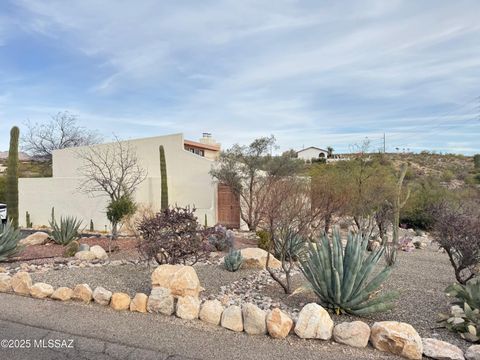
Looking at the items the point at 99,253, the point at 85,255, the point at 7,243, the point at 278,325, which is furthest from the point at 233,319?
the point at 7,243

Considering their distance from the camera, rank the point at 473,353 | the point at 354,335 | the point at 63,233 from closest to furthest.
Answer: the point at 473,353, the point at 354,335, the point at 63,233

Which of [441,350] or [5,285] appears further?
[5,285]

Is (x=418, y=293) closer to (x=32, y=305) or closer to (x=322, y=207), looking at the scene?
(x=322, y=207)

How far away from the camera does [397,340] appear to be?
3.62 m

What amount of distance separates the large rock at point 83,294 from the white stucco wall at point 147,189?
11.1 metres

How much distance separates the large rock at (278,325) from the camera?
3961 millimetres

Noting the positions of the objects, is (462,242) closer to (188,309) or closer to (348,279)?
(348,279)

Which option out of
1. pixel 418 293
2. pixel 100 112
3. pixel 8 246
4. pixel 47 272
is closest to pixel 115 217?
pixel 8 246

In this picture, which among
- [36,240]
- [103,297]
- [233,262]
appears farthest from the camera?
[36,240]

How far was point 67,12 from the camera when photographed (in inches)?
364

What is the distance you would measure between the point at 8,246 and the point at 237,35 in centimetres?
846

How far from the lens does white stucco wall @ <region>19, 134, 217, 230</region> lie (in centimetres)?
1766

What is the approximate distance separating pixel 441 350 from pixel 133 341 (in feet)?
10.3

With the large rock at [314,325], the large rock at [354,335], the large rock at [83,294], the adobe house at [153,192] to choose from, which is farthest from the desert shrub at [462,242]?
the adobe house at [153,192]
